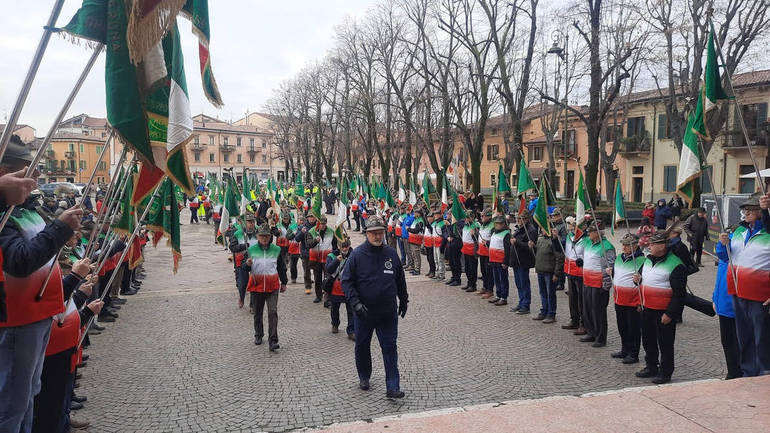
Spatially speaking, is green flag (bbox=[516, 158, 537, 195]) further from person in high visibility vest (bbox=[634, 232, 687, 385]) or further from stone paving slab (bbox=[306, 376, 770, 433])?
stone paving slab (bbox=[306, 376, 770, 433])

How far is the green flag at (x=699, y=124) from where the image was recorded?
5.73m

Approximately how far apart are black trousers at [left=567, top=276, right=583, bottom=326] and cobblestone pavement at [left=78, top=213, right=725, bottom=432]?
0.36 m

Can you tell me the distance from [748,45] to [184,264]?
958 inches

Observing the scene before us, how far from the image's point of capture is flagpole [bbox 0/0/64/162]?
242 centimetres

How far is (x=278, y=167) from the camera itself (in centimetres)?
10269

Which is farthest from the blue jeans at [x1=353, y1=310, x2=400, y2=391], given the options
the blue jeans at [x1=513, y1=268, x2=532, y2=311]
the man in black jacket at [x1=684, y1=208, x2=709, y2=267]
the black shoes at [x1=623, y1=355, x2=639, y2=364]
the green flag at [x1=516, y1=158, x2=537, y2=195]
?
the man in black jacket at [x1=684, y1=208, x2=709, y2=267]

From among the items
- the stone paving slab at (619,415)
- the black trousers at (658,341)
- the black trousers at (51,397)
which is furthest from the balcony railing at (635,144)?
the black trousers at (51,397)

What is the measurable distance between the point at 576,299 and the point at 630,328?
170cm

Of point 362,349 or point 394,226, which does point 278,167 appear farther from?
point 362,349

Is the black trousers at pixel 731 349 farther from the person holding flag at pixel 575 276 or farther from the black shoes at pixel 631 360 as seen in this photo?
the person holding flag at pixel 575 276

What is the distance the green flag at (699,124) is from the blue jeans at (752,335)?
1.36 m

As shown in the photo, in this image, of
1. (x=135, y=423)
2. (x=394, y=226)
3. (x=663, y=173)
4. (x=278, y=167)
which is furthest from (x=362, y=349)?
(x=278, y=167)

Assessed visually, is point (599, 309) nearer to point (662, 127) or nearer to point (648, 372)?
point (648, 372)

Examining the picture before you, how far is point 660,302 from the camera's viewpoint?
6.14 metres
